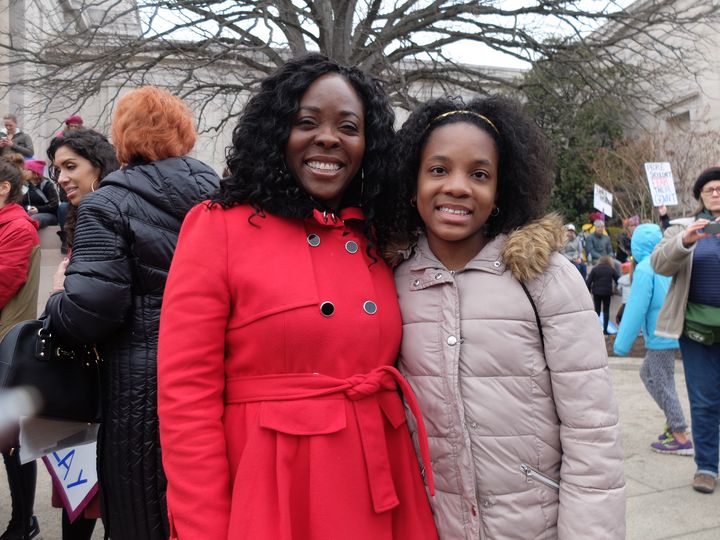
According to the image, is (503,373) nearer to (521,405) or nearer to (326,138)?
(521,405)

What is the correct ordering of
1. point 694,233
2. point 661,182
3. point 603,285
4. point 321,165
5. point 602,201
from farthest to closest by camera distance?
1. point 602,201
2. point 603,285
3. point 661,182
4. point 694,233
5. point 321,165

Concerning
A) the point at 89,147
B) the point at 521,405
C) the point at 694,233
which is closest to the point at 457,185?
the point at 521,405

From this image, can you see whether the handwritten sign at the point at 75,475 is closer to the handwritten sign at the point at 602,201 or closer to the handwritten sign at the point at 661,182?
the handwritten sign at the point at 661,182

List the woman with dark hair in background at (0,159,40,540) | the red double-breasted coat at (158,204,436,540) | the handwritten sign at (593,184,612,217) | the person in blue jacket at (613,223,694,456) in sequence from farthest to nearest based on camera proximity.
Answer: the handwritten sign at (593,184,612,217)
the person in blue jacket at (613,223,694,456)
the woman with dark hair in background at (0,159,40,540)
the red double-breasted coat at (158,204,436,540)

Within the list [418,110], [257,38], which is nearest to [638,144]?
[257,38]

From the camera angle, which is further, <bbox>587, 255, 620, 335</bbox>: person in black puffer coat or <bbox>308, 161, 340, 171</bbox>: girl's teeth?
<bbox>587, 255, 620, 335</bbox>: person in black puffer coat

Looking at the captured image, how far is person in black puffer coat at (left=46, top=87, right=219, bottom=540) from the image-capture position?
2070mm

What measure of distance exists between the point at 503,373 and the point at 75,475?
201 centimetres

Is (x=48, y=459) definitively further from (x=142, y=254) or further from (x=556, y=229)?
(x=556, y=229)

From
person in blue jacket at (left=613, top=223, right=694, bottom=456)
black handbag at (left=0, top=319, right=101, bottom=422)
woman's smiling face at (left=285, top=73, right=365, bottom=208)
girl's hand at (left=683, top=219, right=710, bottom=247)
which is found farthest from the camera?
person in blue jacket at (left=613, top=223, right=694, bottom=456)

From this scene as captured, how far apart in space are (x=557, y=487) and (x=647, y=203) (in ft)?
54.4

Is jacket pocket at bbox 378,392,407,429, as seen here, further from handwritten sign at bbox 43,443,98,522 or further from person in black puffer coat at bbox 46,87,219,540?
handwritten sign at bbox 43,443,98,522

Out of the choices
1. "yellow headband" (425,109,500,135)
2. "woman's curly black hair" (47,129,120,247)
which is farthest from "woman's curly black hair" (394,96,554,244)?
"woman's curly black hair" (47,129,120,247)

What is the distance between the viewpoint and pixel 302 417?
160 centimetres
